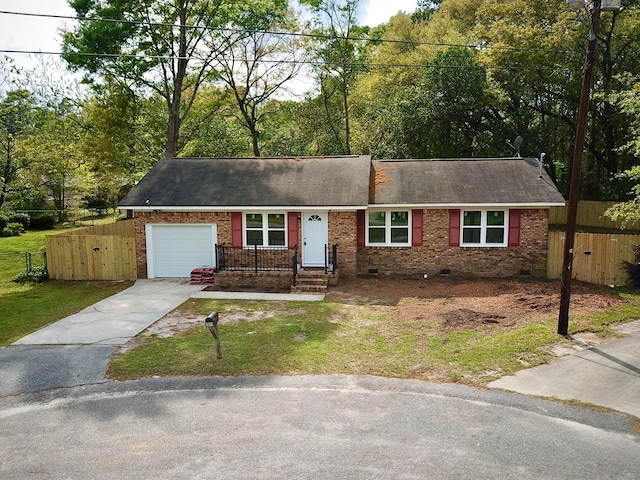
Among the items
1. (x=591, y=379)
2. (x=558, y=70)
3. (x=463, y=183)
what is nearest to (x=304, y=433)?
(x=591, y=379)

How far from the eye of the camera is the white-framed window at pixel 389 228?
17000 mm

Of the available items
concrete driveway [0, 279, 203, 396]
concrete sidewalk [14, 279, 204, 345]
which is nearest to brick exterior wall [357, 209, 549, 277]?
concrete sidewalk [14, 279, 204, 345]

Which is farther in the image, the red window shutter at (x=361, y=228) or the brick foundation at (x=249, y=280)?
the red window shutter at (x=361, y=228)

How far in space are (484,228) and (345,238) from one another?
16.4 feet

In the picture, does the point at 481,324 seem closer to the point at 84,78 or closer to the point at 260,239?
the point at 260,239

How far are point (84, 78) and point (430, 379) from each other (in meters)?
24.3

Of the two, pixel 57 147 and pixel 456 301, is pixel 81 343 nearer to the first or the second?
pixel 456 301

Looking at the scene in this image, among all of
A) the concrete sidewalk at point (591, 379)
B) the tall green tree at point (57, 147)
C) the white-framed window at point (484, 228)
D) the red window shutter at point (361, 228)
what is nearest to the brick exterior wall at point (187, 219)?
the red window shutter at point (361, 228)

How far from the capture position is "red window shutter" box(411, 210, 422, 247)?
55.2 ft

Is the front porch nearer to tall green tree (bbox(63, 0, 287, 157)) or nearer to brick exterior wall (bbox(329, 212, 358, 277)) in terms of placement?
brick exterior wall (bbox(329, 212, 358, 277))

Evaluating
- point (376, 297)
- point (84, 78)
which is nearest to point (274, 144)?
point (84, 78)

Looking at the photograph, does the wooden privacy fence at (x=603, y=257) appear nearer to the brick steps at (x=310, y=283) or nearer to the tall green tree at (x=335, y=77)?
the brick steps at (x=310, y=283)

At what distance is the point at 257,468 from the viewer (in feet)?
18.4

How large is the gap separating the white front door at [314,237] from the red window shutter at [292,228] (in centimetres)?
25
